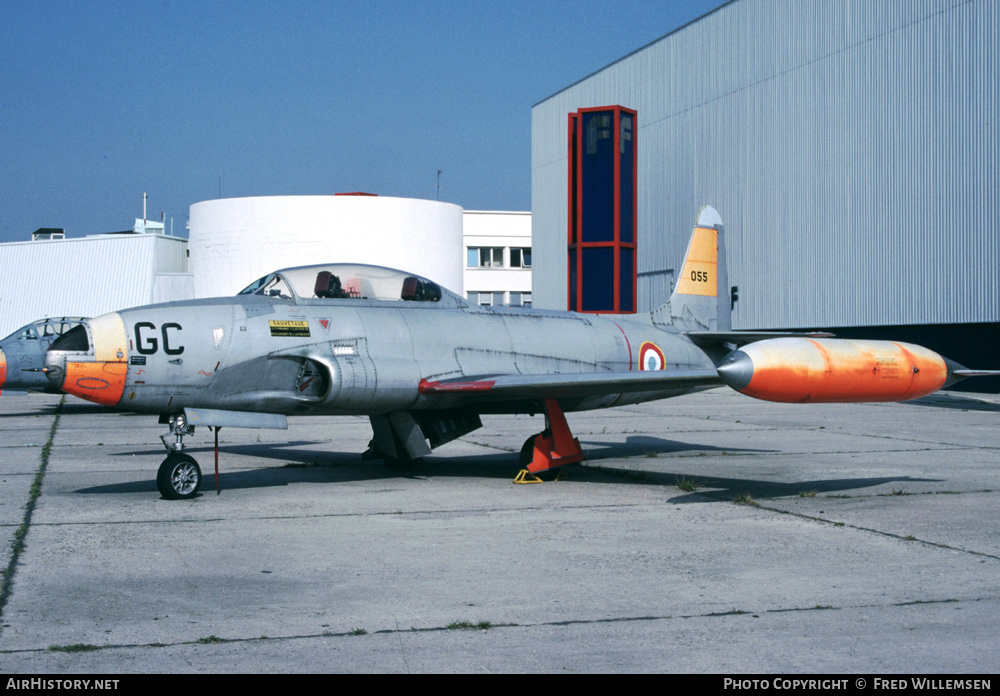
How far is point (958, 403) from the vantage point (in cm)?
2403

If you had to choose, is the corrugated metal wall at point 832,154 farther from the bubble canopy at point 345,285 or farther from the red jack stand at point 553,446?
the bubble canopy at point 345,285

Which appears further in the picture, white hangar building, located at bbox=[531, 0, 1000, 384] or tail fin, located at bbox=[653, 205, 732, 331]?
white hangar building, located at bbox=[531, 0, 1000, 384]

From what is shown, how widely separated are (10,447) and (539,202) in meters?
34.7

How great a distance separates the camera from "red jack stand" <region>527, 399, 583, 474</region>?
10539 millimetres

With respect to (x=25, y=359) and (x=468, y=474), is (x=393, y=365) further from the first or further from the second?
(x=25, y=359)

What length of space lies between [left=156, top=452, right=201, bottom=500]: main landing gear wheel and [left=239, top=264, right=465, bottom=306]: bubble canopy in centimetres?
191

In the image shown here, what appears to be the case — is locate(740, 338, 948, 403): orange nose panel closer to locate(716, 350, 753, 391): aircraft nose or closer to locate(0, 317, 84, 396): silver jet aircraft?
locate(716, 350, 753, 391): aircraft nose

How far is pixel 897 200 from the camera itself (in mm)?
27438

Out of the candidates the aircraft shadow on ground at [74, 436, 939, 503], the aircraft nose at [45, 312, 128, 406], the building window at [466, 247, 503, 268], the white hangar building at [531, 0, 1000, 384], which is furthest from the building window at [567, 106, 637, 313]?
the building window at [466, 247, 503, 268]

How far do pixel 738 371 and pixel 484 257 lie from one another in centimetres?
6112

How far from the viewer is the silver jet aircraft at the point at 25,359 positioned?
2011 centimetres

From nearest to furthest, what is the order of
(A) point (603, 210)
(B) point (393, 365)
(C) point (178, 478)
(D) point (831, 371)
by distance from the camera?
(D) point (831, 371), (C) point (178, 478), (B) point (393, 365), (A) point (603, 210)

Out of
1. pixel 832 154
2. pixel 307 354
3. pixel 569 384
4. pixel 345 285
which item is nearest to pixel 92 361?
pixel 307 354

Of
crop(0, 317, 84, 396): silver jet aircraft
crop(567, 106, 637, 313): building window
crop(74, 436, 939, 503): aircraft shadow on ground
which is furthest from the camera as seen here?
crop(567, 106, 637, 313): building window
